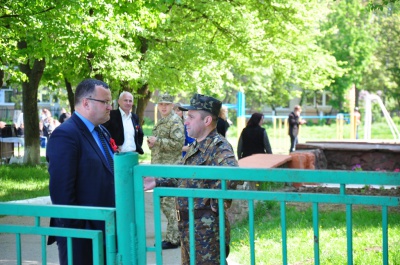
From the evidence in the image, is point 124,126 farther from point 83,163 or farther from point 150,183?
point 150,183

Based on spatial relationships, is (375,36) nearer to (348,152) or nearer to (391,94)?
(391,94)

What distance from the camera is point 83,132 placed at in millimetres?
4520

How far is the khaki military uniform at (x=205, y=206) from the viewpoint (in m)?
4.41

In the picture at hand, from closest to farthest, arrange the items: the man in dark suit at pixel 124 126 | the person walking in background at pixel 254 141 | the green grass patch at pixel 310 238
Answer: the green grass patch at pixel 310 238
the man in dark suit at pixel 124 126
the person walking in background at pixel 254 141

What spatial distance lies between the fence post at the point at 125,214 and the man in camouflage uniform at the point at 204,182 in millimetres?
728

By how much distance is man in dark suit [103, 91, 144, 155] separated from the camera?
29.2 feet

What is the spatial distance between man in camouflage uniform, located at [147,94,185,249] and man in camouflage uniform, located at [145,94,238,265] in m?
3.61

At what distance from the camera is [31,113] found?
19.4 metres

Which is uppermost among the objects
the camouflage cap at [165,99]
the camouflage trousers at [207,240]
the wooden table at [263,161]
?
the camouflage cap at [165,99]

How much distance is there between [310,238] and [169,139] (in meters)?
2.14

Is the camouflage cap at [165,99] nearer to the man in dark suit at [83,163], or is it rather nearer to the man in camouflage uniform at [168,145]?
the man in camouflage uniform at [168,145]

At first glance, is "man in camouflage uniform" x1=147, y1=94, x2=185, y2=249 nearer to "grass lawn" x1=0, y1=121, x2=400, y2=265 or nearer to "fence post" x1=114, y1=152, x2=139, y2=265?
"grass lawn" x1=0, y1=121, x2=400, y2=265

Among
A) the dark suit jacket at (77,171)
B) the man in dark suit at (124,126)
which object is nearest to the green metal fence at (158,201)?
the dark suit jacket at (77,171)

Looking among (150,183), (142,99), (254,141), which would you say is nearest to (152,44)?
(142,99)
